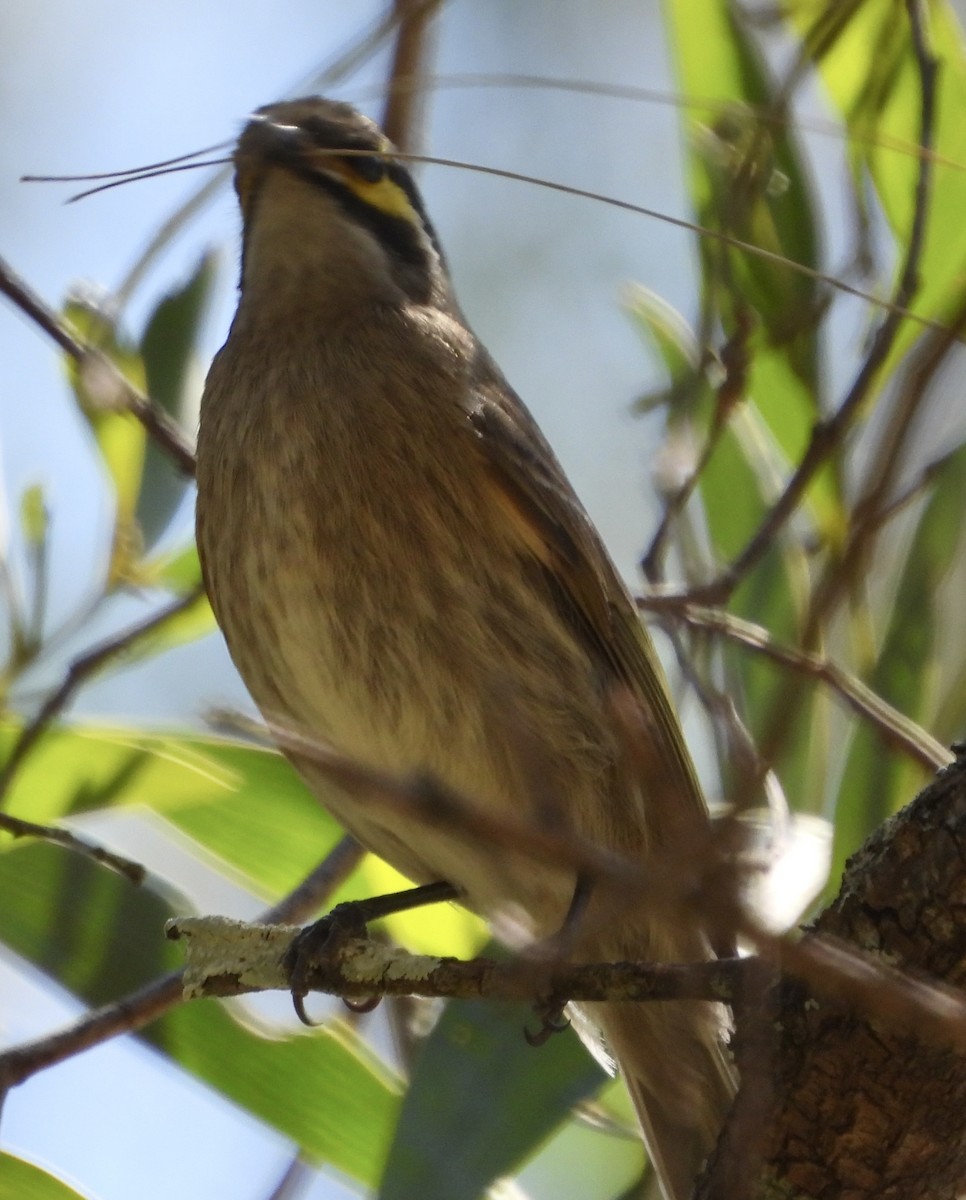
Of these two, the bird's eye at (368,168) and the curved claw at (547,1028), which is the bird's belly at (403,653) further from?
the bird's eye at (368,168)

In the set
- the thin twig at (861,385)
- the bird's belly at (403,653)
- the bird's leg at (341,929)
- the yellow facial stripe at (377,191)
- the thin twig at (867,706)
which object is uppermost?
the yellow facial stripe at (377,191)

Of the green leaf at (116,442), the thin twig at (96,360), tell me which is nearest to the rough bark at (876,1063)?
the thin twig at (96,360)

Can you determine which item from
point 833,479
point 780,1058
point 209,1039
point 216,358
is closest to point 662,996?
point 780,1058

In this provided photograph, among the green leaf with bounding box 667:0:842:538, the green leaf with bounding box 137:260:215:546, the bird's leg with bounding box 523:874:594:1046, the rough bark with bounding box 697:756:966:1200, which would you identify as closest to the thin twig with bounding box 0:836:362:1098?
the bird's leg with bounding box 523:874:594:1046

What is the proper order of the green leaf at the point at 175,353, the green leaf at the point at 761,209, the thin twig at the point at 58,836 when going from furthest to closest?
the green leaf at the point at 175,353
the green leaf at the point at 761,209
the thin twig at the point at 58,836

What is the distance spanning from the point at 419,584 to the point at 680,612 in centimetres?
45

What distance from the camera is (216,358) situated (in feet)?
9.96

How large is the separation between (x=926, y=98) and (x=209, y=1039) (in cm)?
188

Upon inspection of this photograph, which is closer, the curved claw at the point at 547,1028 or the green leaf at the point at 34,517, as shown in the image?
the curved claw at the point at 547,1028

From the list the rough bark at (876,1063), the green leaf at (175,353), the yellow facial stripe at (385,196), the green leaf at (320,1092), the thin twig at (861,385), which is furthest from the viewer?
the green leaf at (175,353)

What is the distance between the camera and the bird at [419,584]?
2477 mm

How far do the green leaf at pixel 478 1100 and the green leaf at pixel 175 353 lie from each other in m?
1.28

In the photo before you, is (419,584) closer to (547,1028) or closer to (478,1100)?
(547,1028)

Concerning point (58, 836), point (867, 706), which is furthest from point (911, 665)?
point (58, 836)
